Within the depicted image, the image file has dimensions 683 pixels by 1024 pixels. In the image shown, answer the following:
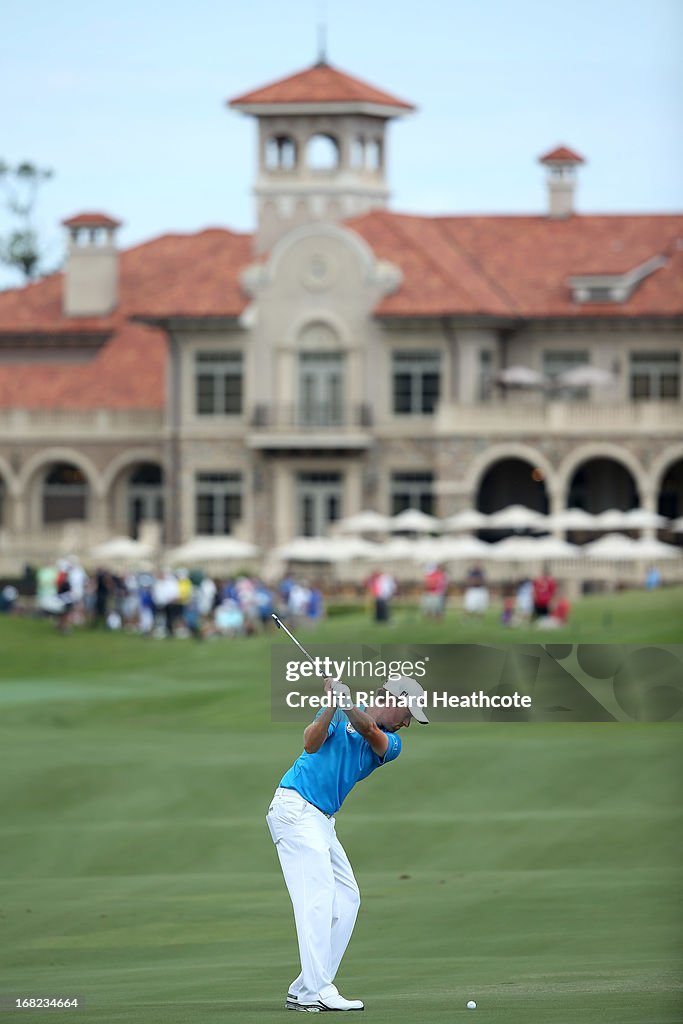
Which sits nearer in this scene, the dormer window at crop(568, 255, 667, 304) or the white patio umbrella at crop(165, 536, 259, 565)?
the white patio umbrella at crop(165, 536, 259, 565)

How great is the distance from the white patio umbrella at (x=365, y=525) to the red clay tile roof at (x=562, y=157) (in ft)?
44.2

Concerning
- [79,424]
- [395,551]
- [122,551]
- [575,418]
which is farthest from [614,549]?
[79,424]

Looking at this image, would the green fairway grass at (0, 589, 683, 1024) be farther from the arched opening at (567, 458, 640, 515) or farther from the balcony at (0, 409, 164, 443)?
the balcony at (0, 409, 164, 443)

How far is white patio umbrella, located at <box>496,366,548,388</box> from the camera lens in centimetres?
6172

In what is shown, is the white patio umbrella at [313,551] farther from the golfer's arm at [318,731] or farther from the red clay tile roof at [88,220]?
the golfer's arm at [318,731]

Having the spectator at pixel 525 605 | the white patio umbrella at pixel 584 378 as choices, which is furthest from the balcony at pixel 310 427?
the spectator at pixel 525 605

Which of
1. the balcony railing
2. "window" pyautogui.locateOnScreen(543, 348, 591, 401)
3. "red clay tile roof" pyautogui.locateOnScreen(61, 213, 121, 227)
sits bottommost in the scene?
the balcony railing

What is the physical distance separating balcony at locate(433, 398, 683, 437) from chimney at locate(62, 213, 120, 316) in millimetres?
15772

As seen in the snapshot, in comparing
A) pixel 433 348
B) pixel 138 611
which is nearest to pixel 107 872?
pixel 138 611

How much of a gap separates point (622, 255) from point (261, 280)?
10446mm

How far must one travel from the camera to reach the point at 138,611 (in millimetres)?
51688

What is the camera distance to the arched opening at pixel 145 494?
67812 mm

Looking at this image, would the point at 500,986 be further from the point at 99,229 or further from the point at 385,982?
the point at 99,229

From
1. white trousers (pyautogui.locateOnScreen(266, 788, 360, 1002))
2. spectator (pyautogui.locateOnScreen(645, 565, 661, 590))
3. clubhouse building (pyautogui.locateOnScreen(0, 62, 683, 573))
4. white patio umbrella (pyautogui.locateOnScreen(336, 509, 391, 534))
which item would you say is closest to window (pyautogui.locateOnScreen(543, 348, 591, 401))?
clubhouse building (pyautogui.locateOnScreen(0, 62, 683, 573))
